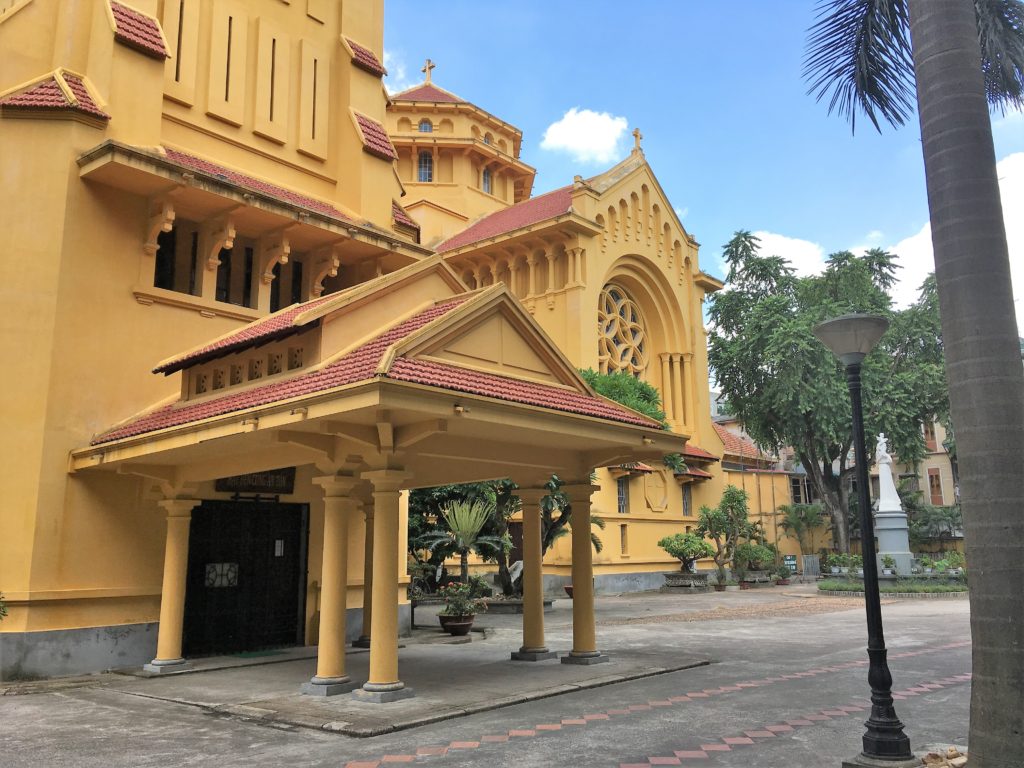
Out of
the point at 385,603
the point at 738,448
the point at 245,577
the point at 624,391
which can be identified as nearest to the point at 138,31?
the point at 245,577

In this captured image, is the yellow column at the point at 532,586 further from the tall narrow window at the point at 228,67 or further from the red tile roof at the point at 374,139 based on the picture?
the tall narrow window at the point at 228,67

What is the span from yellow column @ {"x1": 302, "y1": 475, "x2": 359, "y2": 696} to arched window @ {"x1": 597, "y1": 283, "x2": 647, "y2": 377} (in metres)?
26.4

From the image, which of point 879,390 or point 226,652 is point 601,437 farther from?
point 879,390

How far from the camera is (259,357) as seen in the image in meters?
11.6

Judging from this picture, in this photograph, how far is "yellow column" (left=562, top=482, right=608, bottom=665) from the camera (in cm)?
1285

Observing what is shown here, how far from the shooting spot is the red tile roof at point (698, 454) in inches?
1507

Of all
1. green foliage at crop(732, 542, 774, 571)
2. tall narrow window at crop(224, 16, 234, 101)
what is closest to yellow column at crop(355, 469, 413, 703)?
tall narrow window at crop(224, 16, 234, 101)

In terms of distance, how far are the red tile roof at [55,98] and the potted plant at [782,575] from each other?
116 ft

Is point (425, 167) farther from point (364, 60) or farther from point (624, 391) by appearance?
point (364, 60)

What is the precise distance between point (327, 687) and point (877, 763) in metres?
6.40

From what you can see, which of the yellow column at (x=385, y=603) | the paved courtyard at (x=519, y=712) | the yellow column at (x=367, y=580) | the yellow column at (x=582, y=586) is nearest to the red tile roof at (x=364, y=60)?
the yellow column at (x=367, y=580)

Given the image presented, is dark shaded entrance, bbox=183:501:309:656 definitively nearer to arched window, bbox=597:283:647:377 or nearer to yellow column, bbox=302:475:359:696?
yellow column, bbox=302:475:359:696

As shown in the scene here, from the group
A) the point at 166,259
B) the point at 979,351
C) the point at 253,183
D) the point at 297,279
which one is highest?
the point at 253,183

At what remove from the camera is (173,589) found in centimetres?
1264
